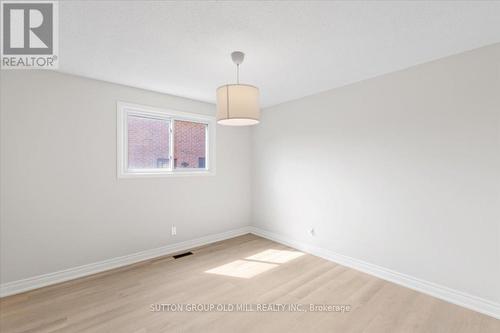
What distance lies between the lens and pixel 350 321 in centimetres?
199

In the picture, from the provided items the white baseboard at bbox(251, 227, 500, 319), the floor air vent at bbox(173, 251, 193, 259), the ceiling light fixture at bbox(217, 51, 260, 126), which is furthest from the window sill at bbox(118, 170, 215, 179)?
the white baseboard at bbox(251, 227, 500, 319)

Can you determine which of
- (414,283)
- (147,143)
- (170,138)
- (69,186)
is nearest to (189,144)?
(170,138)

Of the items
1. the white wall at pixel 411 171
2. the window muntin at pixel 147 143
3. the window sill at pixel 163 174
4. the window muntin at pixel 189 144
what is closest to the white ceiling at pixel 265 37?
the white wall at pixel 411 171

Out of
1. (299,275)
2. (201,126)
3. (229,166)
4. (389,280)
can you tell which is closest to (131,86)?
(201,126)

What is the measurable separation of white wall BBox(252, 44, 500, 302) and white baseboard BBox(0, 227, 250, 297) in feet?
6.11

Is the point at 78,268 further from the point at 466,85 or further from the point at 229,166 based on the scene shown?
the point at 466,85

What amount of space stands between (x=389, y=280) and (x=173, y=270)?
2762 millimetres

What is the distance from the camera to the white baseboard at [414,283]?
2.09m

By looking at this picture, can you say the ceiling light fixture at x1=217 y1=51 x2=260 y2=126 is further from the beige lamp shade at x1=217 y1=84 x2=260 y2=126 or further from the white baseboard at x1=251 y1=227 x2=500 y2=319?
the white baseboard at x1=251 y1=227 x2=500 y2=319

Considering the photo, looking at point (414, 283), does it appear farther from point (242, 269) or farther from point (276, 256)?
point (242, 269)

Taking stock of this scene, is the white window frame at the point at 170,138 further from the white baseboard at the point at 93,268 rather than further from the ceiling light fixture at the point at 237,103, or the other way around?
the ceiling light fixture at the point at 237,103

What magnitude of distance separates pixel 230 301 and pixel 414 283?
2.11 meters

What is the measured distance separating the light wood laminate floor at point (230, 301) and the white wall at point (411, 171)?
43 centimetres

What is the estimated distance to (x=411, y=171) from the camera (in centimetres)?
255
